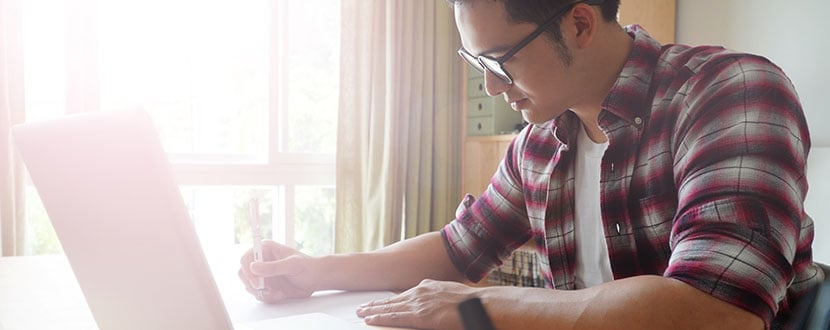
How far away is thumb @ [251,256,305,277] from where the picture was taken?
100 centimetres

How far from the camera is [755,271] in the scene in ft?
2.24

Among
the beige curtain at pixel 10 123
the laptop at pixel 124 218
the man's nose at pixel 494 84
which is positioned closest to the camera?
the laptop at pixel 124 218

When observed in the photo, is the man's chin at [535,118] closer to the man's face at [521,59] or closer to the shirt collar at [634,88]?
the man's face at [521,59]

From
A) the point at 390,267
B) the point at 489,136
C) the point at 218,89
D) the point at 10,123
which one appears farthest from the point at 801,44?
the point at 10,123

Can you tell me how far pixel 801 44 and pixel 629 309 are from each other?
1910mm

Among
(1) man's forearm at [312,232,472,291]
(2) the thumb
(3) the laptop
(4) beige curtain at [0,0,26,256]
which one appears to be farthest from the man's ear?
(4) beige curtain at [0,0,26,256]

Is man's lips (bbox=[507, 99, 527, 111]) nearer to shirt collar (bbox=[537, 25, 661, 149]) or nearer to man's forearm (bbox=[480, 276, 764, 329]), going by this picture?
shirt collar (bbox=[537, 25, 661, 149])

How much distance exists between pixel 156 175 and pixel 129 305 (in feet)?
0.49

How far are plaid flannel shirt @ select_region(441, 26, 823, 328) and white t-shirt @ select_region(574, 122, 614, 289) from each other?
16 mm

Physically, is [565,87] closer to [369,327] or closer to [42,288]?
[369,327]

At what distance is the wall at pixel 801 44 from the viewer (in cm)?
189

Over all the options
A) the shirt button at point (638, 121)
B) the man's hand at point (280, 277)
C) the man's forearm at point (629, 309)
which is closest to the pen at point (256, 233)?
the man's hand at point (280, 277)

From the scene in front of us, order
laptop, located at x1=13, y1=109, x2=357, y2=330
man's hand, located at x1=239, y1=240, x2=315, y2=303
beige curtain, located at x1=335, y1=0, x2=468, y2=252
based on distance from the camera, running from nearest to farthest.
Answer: laptop, located at x1=13, y1=109, x2=357, y2=330 → man's hand, located at x1=239, y1=240, x2=315, y2=303 → beige curtain, located at x1=335, y1=0, x2=468, y2=252

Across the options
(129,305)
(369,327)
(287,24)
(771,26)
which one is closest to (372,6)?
(287,24)
